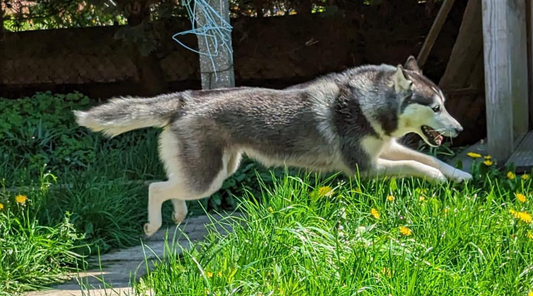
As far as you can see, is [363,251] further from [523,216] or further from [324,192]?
[523,216]

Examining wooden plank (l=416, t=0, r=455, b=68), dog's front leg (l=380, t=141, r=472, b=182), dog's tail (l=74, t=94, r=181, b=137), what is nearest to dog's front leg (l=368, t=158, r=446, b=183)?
dog's front leg (l=380, t=141, r=472, b=182)

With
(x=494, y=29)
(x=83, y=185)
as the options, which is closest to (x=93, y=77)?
(x=83, y=185)

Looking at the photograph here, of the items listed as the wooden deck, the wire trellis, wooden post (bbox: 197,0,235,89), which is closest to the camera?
the wire trellis

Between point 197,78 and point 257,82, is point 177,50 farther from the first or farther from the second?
point 257,82

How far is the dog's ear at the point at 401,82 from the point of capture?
4605mm

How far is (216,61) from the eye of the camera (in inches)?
220

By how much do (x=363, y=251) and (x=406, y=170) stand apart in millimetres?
1408

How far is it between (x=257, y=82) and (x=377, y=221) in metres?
5.32

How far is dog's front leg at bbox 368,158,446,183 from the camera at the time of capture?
4762mm

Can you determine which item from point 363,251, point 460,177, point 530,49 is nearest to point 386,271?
point 363,251

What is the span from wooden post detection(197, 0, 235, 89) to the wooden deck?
2253mm

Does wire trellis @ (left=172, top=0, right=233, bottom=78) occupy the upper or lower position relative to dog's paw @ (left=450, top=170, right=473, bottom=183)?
upper

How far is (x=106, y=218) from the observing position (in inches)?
205

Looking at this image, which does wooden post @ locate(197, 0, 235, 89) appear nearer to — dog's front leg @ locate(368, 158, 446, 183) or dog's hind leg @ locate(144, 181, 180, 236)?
dog's hind leg @ locate(144, 181, 180, 236)
